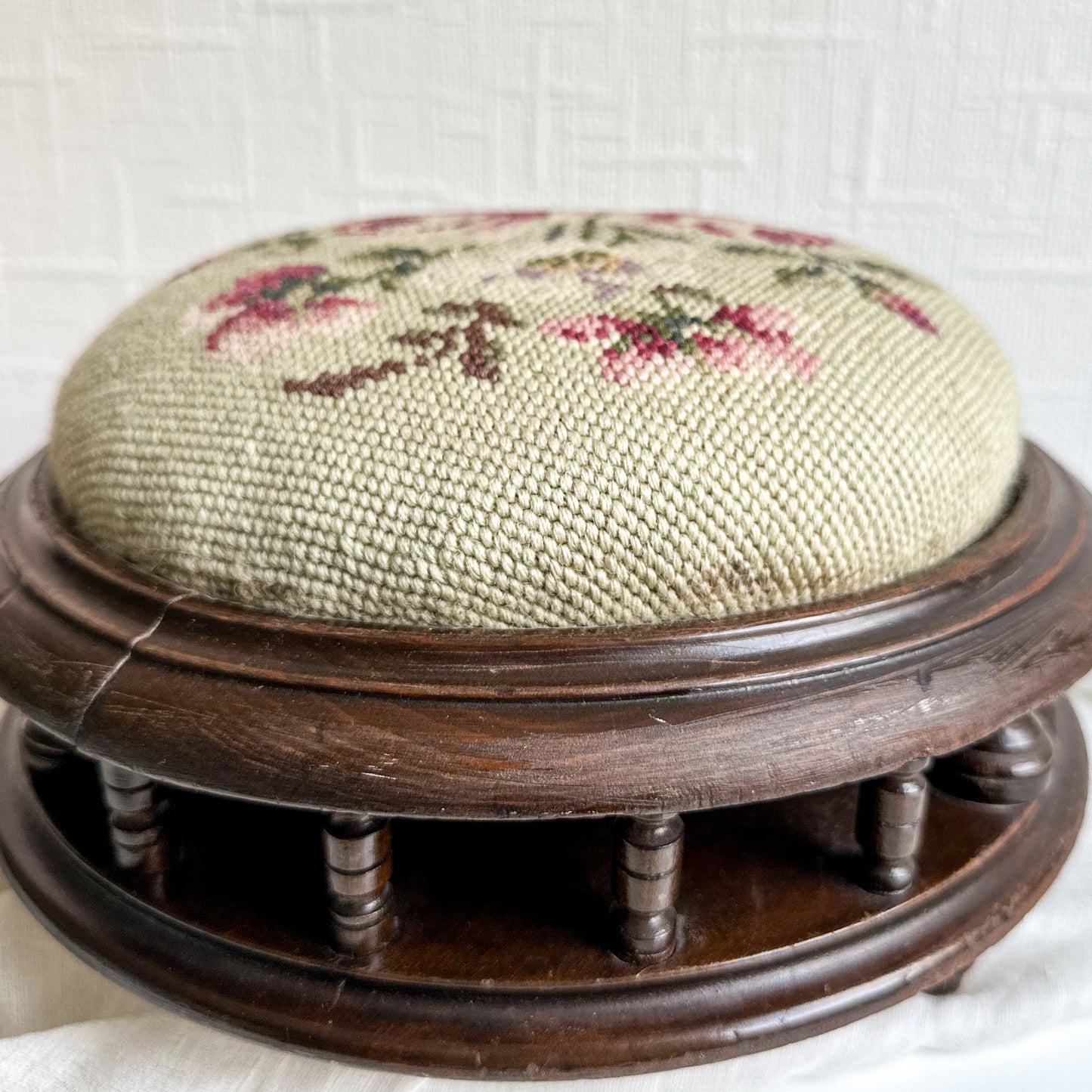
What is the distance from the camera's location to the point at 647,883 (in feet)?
1.59

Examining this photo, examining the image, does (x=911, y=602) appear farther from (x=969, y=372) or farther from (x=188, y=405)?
(x=188, y=405)

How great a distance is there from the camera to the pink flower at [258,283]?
0.58 m

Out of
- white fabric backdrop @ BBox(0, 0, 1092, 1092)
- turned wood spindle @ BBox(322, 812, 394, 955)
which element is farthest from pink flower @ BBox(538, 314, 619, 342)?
white fabric backdrop @ BBox(0, 0, 1092, 1092)

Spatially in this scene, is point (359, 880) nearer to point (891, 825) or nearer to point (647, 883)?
point (647, 883)

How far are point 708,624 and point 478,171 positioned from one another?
0.77 meters

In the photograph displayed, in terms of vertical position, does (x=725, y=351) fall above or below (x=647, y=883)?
above

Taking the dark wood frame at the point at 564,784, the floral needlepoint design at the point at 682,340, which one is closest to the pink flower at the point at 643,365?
the floral needlepoint design at the point at 682,340

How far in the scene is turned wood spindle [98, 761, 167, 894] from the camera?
52cm

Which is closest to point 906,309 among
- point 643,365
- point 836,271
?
point 836,271

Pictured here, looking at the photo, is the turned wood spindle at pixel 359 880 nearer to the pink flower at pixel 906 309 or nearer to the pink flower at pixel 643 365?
the pink flower at pixel 643 365

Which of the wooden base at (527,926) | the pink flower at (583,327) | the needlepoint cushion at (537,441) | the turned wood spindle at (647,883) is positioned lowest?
the wooden base at (527,926)

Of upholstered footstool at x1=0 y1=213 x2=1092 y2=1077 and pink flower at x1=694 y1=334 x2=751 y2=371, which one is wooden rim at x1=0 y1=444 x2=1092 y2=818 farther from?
pink flower at x1=694 y1=334 x2=751 y2=371

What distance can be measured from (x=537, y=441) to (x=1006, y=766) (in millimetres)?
305

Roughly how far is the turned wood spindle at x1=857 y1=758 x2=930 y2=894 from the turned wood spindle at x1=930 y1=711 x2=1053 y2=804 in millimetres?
66
